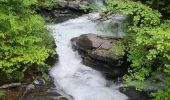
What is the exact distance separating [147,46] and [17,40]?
3.95m

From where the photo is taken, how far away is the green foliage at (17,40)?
9.46 m

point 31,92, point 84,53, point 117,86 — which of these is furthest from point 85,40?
point 31,92

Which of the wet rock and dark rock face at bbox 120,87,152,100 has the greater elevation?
the wet rock

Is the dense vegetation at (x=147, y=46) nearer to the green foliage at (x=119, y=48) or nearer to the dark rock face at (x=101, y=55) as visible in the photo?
the green foliage at (x=119, y=48)

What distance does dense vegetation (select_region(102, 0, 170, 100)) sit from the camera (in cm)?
868

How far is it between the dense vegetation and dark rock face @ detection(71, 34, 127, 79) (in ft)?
3.19

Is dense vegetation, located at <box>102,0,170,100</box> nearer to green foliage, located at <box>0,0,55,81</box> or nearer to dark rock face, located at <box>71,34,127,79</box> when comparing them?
dark rock face, located at <box>71,34,127,79</box>

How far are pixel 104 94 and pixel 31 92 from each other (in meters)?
2.46

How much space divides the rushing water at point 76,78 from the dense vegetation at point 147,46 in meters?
1.30

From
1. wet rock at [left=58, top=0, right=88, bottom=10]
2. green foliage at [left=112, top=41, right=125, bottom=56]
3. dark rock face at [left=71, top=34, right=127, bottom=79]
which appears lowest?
dark rock face at [left=71, top=34, right=127, bottom=79]

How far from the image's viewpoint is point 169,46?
28.1 ft

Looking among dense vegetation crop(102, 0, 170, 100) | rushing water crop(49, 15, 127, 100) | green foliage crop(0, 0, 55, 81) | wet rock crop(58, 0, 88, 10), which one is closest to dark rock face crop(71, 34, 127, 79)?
rushing water crop(49, 15, 127, 100)

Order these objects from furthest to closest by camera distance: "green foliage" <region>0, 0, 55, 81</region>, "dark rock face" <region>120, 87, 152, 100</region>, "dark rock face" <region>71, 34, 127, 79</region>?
1. "dark rock face" <region>71, 34, 127, 79</region>
2. "dark rock face" <region>120, 87, 152, 100</region>
3. "green foliage" <region>0, 0, 55, 81</region>

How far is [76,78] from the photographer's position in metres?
12.1
